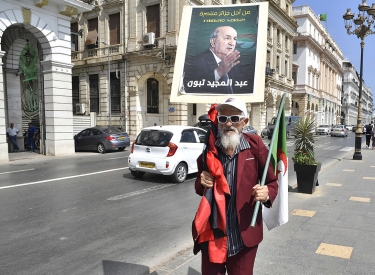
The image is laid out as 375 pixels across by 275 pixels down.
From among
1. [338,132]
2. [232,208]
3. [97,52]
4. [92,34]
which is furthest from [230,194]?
[338,132]

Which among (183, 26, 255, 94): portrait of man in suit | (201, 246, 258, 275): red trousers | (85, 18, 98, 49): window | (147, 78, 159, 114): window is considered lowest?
(201, 246, 258, 275): red trousers

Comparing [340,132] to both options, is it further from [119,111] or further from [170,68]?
[119,111]

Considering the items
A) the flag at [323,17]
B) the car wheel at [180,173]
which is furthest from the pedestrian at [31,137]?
the flag at [323,17]

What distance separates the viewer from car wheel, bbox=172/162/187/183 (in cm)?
897

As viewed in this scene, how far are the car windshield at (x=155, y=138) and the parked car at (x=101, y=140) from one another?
361 inches

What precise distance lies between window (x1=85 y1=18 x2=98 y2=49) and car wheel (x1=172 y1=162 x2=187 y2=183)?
24.2 metres

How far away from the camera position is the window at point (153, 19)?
26.3 meters

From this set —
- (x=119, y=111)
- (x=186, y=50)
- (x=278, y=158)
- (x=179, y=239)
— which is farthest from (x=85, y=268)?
(x=119, y=111)

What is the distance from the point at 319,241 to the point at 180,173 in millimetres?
5248

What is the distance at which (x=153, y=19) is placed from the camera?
2653 centimetres

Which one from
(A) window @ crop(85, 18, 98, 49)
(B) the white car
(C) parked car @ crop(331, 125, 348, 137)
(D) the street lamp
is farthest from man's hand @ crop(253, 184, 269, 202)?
(C) parked car @ crop(331, 125, 348, 137)

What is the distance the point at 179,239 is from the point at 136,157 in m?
4.90

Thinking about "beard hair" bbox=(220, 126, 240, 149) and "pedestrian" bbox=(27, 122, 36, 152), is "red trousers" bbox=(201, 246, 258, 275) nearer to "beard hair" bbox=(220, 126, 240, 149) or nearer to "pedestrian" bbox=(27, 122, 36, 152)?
"beard hair" bbox=(220, 126, 240, 149)

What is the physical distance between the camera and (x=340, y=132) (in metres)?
36.7
